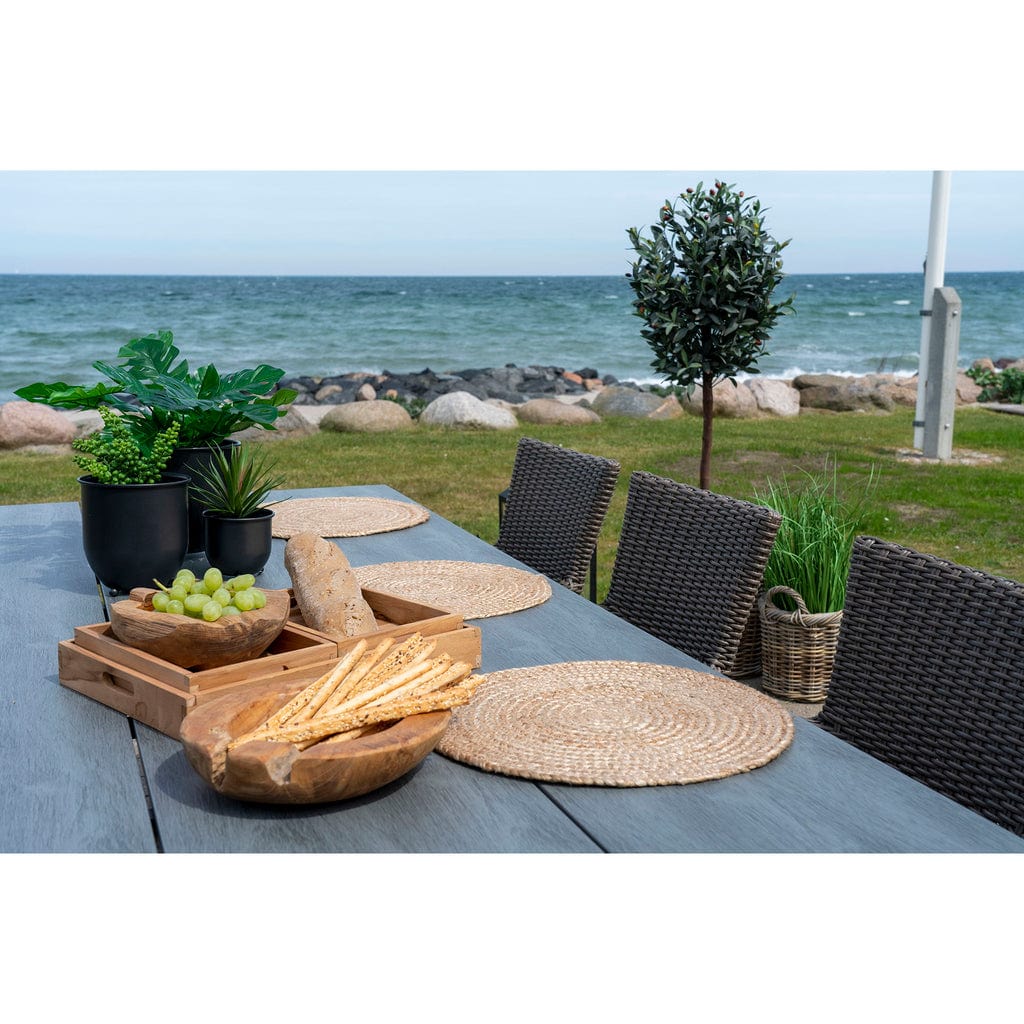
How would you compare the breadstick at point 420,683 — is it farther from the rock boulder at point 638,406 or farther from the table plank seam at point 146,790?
the rock boulder at point 638,406

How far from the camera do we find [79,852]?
3.84 ft

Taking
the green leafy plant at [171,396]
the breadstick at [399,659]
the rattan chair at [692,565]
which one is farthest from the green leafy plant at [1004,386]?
the breadstick at [399,659]

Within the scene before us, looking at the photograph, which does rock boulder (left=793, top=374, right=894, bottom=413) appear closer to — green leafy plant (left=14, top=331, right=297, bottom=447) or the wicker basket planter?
the wicker basket planter

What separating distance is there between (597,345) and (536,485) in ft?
69.7

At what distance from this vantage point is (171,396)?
2.20m

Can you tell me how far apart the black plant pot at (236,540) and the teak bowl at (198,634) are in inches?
21.9

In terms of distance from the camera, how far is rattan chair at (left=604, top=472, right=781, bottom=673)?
88.9 inches

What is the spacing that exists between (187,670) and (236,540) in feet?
2.12

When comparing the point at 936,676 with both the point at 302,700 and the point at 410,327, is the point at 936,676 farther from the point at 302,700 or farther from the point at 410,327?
the point at 410,327

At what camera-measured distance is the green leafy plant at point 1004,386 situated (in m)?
12.1

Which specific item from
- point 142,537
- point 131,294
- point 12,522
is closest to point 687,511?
point 142,537

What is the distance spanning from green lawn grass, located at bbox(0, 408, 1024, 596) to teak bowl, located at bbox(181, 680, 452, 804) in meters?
3.75

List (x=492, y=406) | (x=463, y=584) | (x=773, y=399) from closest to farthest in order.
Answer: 1. (x=463, y=584)
2. (x=492, y=406)
3. (x=773, y=399)

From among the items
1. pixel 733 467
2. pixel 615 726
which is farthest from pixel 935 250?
pixel 615 726
